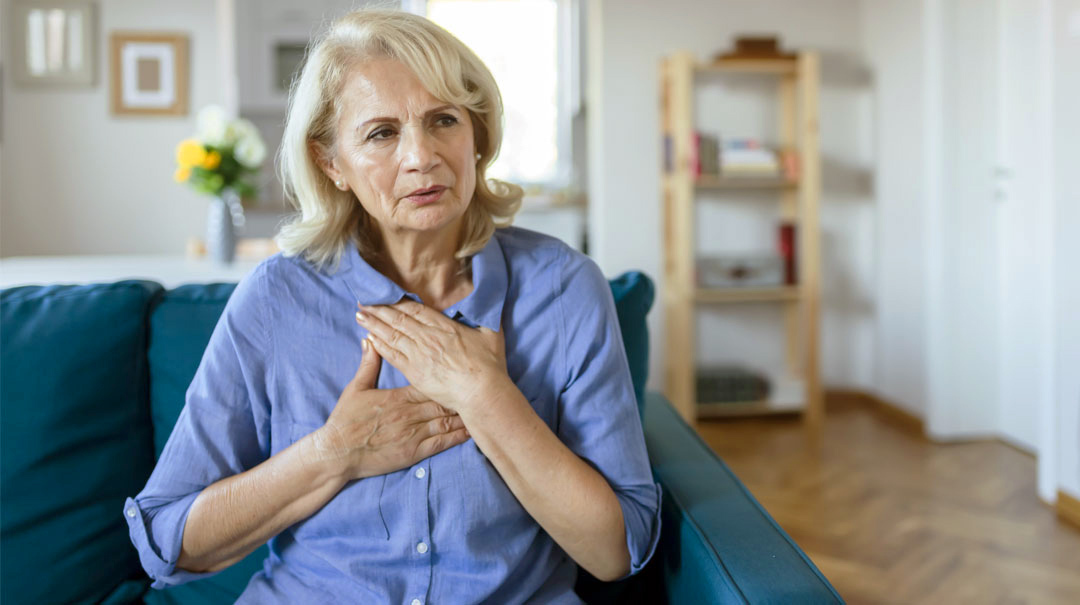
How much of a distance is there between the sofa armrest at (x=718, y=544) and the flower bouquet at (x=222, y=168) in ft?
6.60

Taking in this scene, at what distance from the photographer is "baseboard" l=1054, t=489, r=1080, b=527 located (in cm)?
260

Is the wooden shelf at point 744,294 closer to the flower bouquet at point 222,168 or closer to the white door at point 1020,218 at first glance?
the white door at point 1020,218

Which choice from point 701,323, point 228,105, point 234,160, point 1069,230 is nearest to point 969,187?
point 1069,230

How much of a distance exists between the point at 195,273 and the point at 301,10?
2.96 meters

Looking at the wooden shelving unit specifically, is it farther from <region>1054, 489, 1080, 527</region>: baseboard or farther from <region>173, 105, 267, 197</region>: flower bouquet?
<region>173, 105, 267, 197</region>: flower bouquet

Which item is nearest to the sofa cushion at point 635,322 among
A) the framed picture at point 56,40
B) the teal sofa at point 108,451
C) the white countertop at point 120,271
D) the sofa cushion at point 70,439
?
the teal sofa at point 108,451

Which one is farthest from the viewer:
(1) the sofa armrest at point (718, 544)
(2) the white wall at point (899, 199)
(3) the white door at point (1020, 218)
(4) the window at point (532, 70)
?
(4) the window at point (532, 70)

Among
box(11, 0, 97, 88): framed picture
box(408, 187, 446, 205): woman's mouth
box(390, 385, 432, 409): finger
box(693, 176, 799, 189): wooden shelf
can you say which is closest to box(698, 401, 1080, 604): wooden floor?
box(693, 176, 799, 189): wooden shelf

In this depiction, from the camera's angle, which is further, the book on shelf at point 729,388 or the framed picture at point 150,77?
the framed picture at point 150,77

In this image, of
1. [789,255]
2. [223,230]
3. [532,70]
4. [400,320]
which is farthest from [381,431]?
[532,70]

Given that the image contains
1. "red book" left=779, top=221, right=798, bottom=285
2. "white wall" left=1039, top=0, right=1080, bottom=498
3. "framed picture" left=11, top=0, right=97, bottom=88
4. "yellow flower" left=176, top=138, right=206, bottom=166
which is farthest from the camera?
"framed picture" left=11, top=0, right=97, bottom=88

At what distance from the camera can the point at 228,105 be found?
4398mm

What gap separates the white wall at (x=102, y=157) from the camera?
14.4 ft

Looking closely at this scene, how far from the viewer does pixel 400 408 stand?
108 cm
